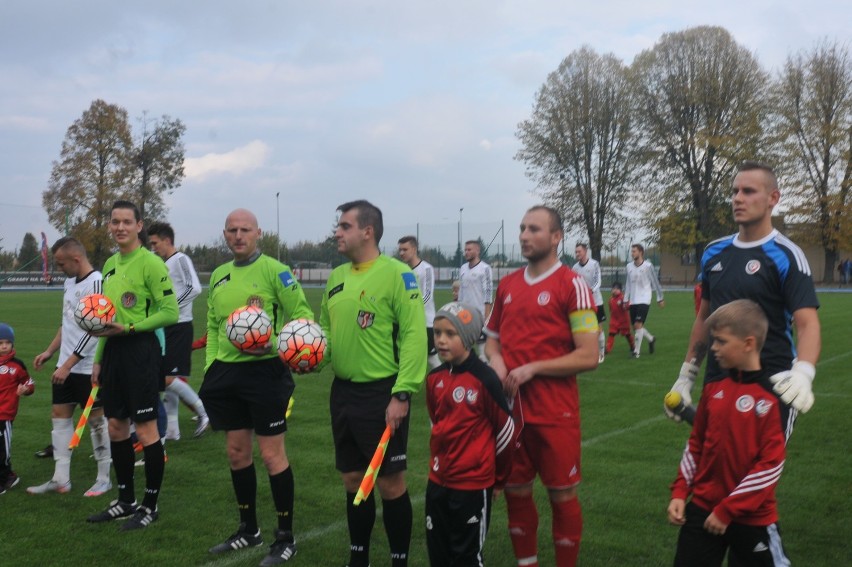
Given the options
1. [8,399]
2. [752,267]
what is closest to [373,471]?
[752,267]

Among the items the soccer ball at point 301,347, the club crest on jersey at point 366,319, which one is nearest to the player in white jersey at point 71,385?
the soccer ball at point 301,347

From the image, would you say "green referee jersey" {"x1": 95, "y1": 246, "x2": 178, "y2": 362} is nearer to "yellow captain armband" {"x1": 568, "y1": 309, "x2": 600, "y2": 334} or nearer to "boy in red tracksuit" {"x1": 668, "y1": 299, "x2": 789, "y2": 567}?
"yellow captain armband" {"x1": 568, "y1": 309, "x2": 600, "y2": 334}

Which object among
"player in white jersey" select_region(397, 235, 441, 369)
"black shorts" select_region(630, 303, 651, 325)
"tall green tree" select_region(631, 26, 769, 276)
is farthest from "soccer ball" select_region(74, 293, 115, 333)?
"tall green tree" select_region(631, 26, 769, 276)

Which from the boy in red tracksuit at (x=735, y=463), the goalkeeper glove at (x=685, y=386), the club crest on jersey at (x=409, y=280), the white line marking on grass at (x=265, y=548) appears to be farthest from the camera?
the white line marking on grass at (x=265, y=548)

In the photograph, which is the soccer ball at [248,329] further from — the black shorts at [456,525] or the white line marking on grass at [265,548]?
the black shorts at [456,525]

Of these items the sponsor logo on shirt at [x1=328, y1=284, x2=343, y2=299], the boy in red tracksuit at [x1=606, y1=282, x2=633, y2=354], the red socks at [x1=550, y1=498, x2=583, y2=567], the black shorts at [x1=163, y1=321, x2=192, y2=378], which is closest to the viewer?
the red socks at [x1=550, y1=498, x2=583, y2=567]

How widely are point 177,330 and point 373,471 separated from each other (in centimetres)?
513

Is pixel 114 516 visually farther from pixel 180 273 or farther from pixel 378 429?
pixel 180 273

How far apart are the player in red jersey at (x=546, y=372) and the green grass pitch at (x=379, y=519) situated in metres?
0.78

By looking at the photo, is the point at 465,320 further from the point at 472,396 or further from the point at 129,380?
the point at 129,380

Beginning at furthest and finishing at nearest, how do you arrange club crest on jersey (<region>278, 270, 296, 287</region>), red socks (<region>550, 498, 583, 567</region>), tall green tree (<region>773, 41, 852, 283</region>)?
tall green tree (<region>773, 41, 852, 283</region>), club crest on jersey (<region>278, 270, 296, 287</region>), red socks (<region>550, 498, 583, 567</region>)

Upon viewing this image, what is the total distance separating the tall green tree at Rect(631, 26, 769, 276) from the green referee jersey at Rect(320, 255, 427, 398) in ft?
156

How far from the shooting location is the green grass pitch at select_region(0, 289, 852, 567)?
5.26 m

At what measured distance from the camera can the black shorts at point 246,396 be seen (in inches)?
205
